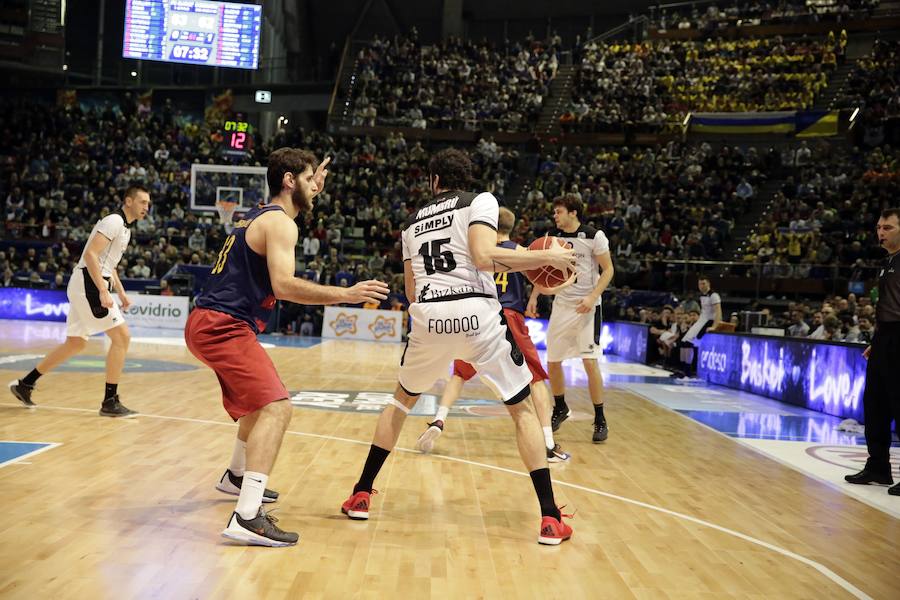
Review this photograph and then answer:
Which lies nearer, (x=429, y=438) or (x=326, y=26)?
(x=429, y=438)

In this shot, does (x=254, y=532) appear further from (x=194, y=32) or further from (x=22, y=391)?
(x=194, y=32)

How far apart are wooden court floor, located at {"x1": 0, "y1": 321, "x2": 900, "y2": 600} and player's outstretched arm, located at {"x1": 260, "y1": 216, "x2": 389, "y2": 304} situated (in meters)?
1.22

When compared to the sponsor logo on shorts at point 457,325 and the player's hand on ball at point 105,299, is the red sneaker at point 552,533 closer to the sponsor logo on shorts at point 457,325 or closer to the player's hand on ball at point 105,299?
the sponsor logo on shorts at point 457,325

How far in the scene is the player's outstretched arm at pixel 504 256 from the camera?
416 cm

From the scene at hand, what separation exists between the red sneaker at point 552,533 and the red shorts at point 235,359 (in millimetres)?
1502

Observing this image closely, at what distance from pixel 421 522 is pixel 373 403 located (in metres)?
4.91

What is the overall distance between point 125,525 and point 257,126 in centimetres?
3164

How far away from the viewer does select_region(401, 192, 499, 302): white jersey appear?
4.43 m

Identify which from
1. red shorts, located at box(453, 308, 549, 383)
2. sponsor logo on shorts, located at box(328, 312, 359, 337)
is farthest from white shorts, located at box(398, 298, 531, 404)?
sponsor logo on shorts, located at box(328, 312, 359, 337)

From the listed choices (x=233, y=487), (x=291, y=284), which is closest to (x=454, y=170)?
(x=291, y=284)

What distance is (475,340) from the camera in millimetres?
4359

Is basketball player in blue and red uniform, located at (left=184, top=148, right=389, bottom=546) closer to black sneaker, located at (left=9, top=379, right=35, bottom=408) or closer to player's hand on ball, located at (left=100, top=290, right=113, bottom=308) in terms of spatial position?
player's hand on ball, located at (left=100, top=290, right=113, bottom=308)

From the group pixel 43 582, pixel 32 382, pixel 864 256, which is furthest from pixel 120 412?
pixel 864 256

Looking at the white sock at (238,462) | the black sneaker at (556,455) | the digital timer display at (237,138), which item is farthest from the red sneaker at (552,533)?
the digital timer display at (237,138)
